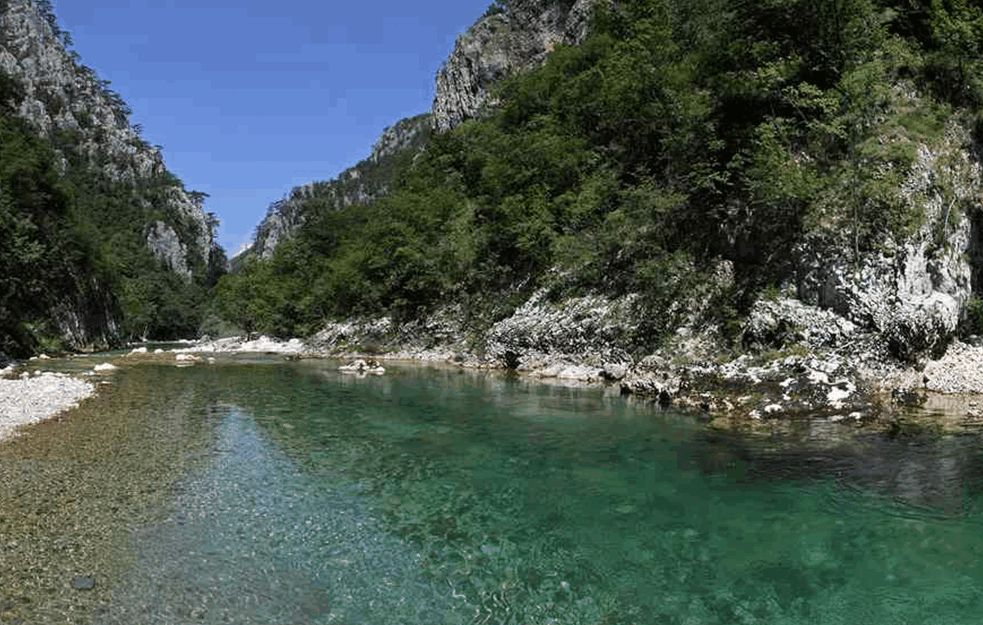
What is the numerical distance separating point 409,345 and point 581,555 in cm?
4724

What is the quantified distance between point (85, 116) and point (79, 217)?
11420 centimetres

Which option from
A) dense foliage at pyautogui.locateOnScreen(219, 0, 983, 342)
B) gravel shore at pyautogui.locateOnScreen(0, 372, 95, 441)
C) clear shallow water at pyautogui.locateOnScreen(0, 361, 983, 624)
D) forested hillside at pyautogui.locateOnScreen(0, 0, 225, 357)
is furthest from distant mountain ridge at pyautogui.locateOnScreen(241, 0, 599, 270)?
clear shallow water at pyautogui.locateOnScreen(0, 361, 983, 624)

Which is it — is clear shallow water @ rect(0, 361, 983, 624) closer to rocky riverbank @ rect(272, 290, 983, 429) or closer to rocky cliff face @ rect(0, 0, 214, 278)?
rocky riverbank @ rect(272, 290, 983, 429)

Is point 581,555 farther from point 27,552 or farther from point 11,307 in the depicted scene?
point 11,307

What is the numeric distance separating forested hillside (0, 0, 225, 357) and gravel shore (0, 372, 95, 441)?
2048 centimetres

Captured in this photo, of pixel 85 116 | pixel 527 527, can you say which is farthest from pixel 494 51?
pixel 85 116

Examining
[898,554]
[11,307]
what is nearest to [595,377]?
[898,554]

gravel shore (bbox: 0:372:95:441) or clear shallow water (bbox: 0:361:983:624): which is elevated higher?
gravel shore (bbox: 0:372:95:441)

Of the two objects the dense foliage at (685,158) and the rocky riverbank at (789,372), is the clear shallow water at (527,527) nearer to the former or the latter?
the rocky riverbank at (789,372)

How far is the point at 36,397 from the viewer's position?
23094 mm

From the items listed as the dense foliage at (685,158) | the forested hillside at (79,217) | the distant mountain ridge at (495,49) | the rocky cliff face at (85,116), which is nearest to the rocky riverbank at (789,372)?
the dense foliage at (685,158)

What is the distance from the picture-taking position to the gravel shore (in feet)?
61.8

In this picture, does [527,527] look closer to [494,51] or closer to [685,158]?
[685,158]

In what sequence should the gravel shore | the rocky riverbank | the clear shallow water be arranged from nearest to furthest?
the clear shallow water → the gravel shore → the rocky riverbank
